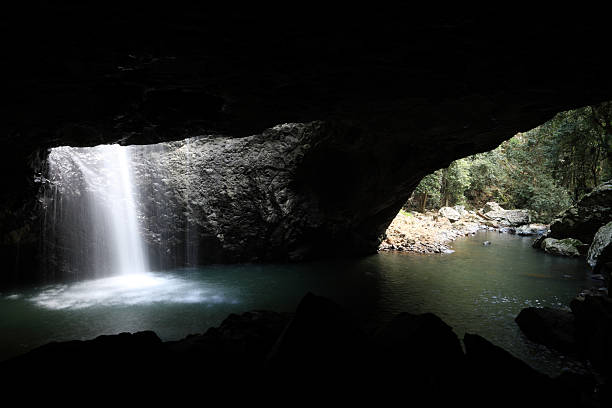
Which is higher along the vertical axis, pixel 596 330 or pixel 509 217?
pixel 509 217

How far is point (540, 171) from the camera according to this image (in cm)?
3094

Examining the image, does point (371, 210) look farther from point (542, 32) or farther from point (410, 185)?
point (542, 32)

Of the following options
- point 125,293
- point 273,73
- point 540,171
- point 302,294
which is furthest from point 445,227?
point 273,73

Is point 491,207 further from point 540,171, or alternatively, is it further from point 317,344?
point 317,344

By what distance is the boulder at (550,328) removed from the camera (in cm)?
590

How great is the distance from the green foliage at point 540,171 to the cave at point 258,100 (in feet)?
37.9

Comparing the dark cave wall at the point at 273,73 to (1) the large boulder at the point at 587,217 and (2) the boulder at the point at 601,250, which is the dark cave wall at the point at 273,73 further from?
(1) the large boulder at the point at 587,217

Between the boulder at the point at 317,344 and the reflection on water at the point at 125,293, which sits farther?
the reflection on water at the point at 125,293

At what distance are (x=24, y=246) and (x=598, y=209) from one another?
2417cm

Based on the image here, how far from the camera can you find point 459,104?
6727 millimetres

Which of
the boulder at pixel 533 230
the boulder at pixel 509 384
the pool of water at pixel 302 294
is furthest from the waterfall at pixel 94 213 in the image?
the boulder at pixel 533 230

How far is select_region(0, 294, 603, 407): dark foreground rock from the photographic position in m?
3.19

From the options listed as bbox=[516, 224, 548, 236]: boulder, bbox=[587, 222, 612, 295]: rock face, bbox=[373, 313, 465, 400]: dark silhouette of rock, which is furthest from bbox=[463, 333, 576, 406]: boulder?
bbox=[516, 224, 548, 236]: boulder

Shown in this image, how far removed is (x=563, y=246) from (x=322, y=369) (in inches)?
694
